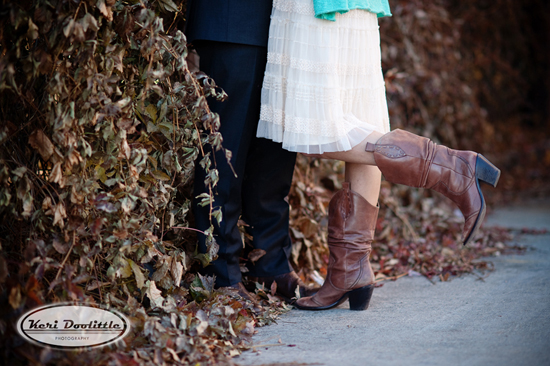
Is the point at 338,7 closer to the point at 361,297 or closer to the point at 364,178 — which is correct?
the point at 364,178

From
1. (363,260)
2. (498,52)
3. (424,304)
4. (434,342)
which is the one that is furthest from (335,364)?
(498,52)

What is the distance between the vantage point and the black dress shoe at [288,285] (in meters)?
1.88

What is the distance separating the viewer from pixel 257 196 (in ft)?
6.12

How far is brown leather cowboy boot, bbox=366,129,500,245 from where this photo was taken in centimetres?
156

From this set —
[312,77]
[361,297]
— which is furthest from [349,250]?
[312,77]

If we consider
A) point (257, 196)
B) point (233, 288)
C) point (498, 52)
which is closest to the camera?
point (233, 288)

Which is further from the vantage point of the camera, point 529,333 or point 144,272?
point 144,272

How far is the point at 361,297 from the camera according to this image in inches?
69.1

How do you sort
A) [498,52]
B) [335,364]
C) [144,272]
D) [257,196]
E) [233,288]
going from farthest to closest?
[498,52] < [257,196] < [233,288] < [144,272] < [335,364]

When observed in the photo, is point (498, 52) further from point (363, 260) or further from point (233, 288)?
point (233, 288)

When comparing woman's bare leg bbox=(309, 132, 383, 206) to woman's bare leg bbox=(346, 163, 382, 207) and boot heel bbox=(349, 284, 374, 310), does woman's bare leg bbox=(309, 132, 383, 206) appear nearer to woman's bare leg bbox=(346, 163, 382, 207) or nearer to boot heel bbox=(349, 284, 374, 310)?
woman's bare leg bbox=(346, 163, 382, 207)

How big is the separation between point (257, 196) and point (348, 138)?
433mm

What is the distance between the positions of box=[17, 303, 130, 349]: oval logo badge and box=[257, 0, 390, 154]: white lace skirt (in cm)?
73

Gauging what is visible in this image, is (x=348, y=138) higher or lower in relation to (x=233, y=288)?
higher
